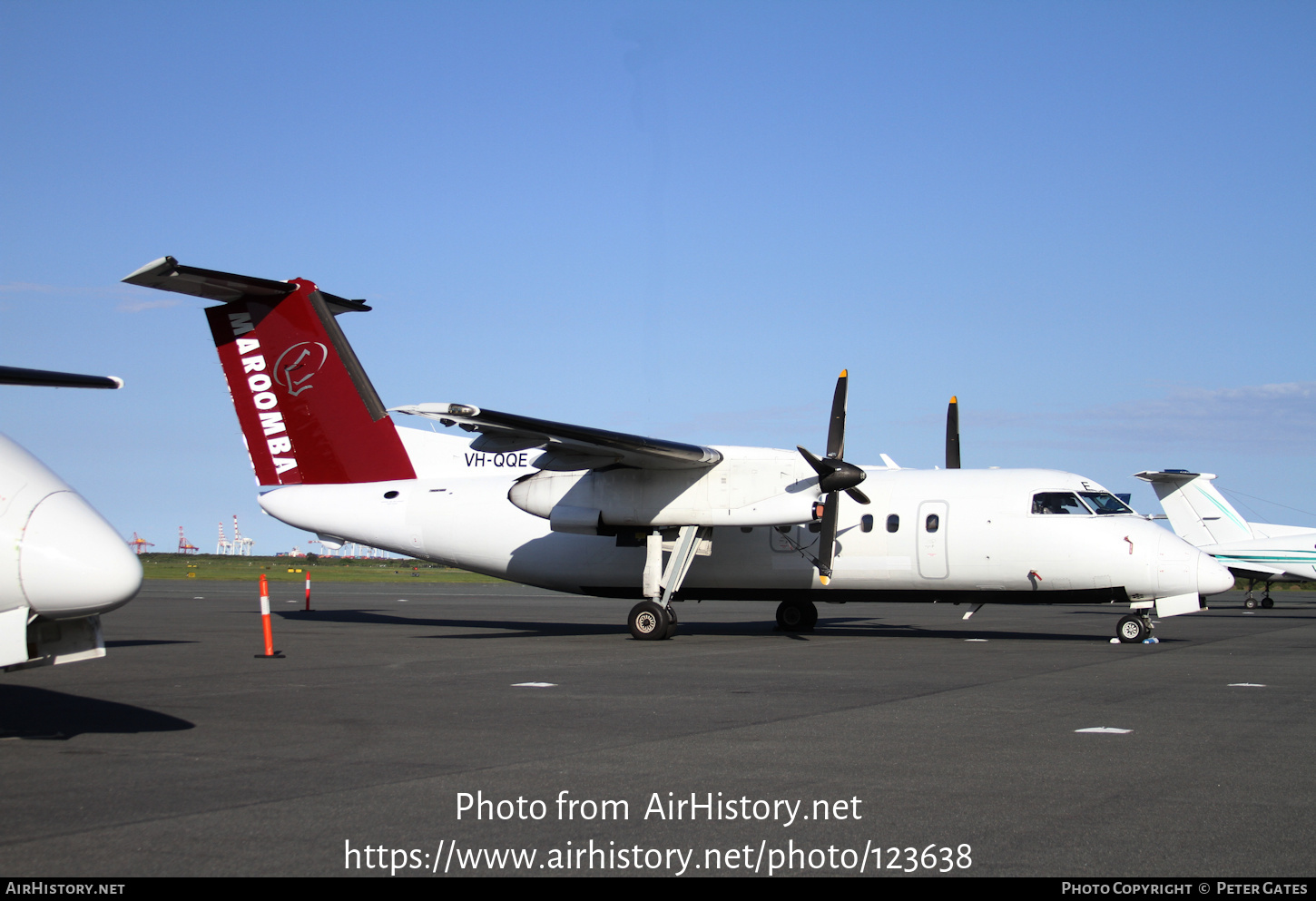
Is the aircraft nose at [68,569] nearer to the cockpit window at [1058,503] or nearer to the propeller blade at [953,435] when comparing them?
the cockpit window at [1058,503]

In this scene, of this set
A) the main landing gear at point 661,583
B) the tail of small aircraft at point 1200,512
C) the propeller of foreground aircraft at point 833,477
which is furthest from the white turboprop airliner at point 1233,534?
the main landing gear at point 661,583

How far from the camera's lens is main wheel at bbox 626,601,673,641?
712 inches

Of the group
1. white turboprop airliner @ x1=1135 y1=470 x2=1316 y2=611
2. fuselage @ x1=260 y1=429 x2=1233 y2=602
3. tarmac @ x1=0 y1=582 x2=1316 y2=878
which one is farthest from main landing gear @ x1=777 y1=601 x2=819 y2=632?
white turboprop airliner @ x1=1135 y1=470 x2=1316 y2=611

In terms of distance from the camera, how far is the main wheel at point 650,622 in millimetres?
18078

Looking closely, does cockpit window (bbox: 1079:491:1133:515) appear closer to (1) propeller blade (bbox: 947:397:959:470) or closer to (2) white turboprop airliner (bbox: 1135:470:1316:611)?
(1) propeller blade (bbox: 947:397:959:470)

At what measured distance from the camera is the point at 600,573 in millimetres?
20344

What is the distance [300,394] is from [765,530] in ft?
29.6

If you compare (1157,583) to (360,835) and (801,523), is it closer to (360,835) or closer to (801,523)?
(801,523)

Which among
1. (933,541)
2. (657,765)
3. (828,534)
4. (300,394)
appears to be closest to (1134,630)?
(933,541)

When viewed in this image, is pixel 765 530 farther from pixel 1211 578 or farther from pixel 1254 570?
pixel 1254 570

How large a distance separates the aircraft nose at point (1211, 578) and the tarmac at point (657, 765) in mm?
1590

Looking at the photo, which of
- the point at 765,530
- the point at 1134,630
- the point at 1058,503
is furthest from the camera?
the point at 765,530

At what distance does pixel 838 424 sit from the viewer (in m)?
18.0
